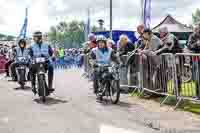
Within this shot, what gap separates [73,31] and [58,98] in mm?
103600

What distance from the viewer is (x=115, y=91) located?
448 inches

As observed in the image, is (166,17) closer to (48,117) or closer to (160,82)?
(160,82)

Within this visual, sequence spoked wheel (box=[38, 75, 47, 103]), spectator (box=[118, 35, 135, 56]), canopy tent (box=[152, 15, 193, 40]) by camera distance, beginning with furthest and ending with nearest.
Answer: canopy tent (box=[152, 15, 193, 40])
spectator (box=[118, 35, 135, 56])
spoked wheel (box=[38, 75, 47, 103])

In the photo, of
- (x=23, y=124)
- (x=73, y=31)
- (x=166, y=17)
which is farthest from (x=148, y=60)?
(x=73, y=31)

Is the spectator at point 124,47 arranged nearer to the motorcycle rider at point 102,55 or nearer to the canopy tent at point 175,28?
the motorcycle rider at point 102,55

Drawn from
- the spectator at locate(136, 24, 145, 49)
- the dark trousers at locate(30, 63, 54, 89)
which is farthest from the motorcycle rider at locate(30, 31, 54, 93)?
the spectator at locate(136, 24, 145, 49)

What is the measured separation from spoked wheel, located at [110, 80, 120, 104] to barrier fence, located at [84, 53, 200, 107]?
1.01 metres

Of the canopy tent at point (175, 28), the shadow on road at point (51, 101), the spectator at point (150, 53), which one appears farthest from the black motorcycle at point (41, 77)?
the canopy tent at point (175, 28)

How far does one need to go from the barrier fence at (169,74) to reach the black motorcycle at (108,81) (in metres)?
0.95

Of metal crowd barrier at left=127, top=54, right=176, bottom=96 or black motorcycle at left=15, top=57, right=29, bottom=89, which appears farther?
black motorcycle at left=15, top=57, right=29, bottom=89

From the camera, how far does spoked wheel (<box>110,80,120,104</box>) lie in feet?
36.6

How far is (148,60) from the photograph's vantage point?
39.0 ft

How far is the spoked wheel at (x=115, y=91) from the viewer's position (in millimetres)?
11148

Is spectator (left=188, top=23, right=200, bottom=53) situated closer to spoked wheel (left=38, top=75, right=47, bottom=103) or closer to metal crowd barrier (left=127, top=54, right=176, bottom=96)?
metal crowd barrier (left=127, top=54, right=176, bottom=96)
